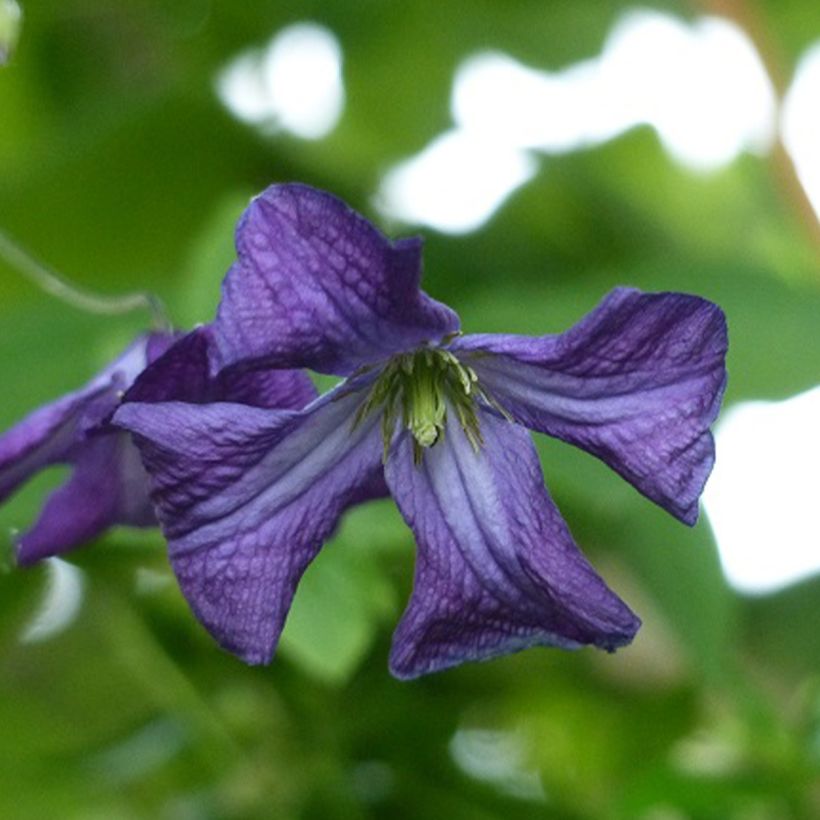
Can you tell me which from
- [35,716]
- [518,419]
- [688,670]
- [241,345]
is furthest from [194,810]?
[241,345]

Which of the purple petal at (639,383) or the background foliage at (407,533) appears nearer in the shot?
the purple petal at (639,383)

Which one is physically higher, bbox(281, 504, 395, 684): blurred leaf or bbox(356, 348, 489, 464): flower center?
bbox(356, 348, 489, 464): flower center

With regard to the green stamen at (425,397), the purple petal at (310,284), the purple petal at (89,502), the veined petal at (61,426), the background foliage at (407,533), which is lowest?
the background foliage at (407,533)

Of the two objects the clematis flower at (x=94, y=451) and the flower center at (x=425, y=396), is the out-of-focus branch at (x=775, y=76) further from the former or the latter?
the clematis flower at (x=94, y=451)

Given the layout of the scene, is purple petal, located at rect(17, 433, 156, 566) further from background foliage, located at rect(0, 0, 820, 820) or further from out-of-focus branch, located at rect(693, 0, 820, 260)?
out-of-focus branch, located at rect(693, 0, 820, 260)

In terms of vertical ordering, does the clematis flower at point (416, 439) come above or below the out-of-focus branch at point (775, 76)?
above

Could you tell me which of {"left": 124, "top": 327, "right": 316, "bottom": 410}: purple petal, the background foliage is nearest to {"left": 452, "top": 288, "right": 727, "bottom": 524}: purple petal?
{"left": 124, "top": 327, "right": 316, "bottom": 410}: purple petal

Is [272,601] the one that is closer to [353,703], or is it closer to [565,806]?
[353,703]

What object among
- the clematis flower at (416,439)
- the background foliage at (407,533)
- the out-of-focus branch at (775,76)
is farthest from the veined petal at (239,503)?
the out-of-focus branch at (775,76)
